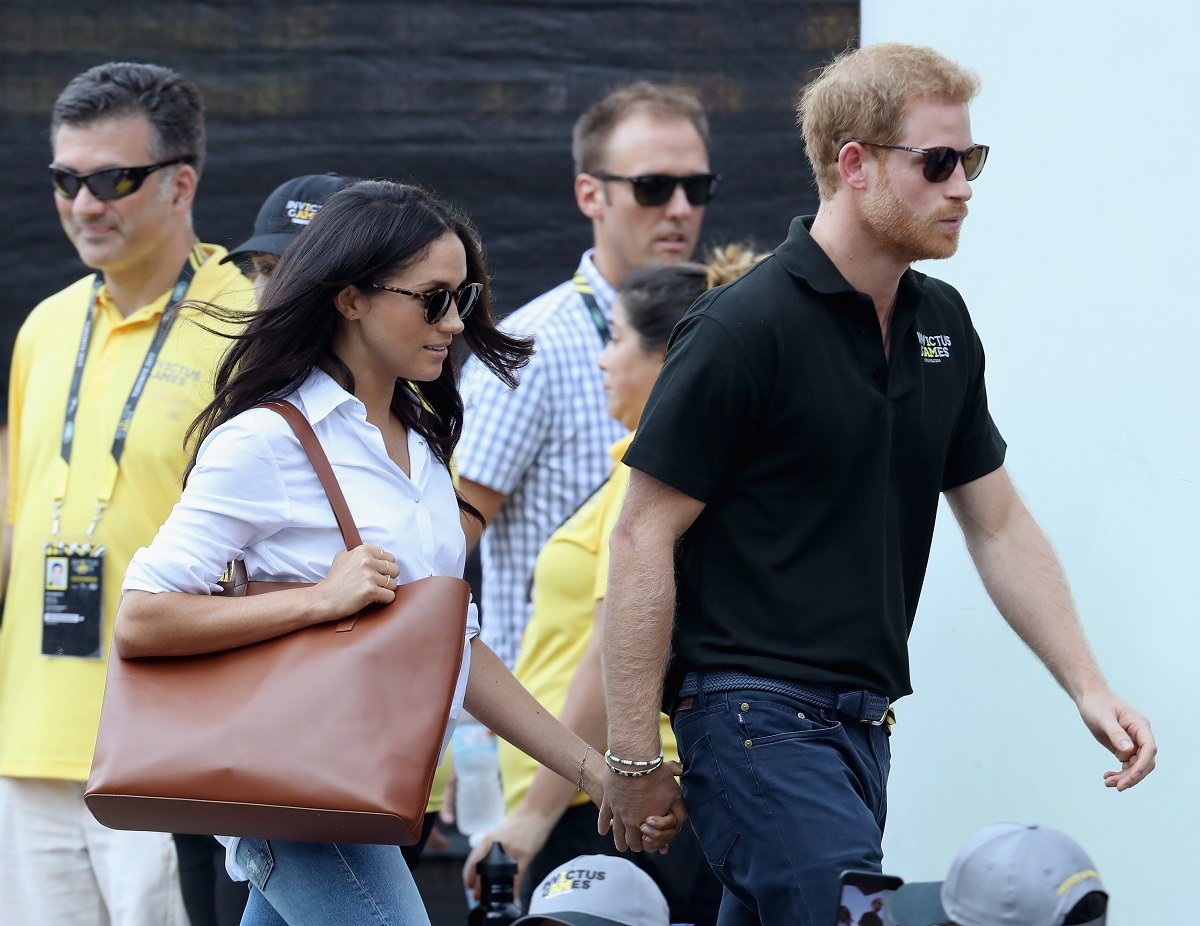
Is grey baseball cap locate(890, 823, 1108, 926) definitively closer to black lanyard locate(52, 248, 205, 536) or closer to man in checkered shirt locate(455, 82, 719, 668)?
man in checkered shirt locate(455, 82, 719, 668)

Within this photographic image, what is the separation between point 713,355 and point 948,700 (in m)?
1.48

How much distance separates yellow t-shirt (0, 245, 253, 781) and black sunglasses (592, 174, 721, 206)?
3.43ft

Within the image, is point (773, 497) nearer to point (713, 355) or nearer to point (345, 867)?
point (713, 355)

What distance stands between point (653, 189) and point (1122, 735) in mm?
2122

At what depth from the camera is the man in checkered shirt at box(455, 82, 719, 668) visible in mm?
3863

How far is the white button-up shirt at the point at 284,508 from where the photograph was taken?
7.55ft

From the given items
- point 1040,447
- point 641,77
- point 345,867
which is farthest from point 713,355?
point 641,77

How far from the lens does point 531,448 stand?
3.88 metres

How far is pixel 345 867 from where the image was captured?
2.35 metres

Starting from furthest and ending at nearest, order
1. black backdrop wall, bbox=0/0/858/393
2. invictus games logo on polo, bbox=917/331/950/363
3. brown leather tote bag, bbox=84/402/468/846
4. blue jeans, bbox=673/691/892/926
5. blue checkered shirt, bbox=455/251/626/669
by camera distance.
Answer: black backdrop wall, bbox=0/0/858/393 < blue checkered shirt, bbox=455/251/626/669 < invictus games logo on polo, bbox=917/331/950/363 < blue jeans, bbox=673/691/892/926 < brown leather tote bag, bbox=84/402/468/846

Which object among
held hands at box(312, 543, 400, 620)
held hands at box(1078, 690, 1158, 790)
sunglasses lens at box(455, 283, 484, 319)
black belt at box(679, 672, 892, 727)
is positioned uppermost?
sunglasses lens at box(455, 283, 484, 319)

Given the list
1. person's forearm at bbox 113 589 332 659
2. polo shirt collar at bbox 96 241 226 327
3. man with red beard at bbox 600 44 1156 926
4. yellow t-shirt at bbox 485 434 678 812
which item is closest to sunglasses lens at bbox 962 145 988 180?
man with red beard at bbox 600 44 1156 926

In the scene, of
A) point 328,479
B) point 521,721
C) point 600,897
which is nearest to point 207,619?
point 328,479

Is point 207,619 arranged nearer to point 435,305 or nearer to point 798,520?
point 435,305
